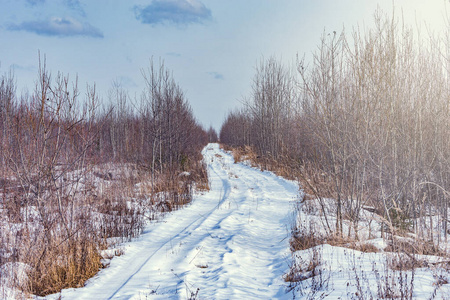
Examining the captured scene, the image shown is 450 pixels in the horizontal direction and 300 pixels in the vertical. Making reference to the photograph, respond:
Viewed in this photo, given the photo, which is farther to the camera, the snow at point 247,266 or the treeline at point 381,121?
the treeline at point 381,121

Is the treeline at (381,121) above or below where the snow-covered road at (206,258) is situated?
above

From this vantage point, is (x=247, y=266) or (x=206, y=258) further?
(x=206, y=258)

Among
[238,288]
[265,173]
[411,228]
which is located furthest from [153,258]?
[265,173]

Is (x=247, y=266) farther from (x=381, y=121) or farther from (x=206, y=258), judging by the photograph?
(x=381, y=121)

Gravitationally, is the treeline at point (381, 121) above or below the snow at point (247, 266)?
above

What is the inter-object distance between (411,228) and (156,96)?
386 inches

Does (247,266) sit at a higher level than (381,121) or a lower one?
lower

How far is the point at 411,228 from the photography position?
6438mm

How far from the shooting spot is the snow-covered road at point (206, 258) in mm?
3764

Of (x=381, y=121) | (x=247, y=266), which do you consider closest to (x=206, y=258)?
(x=247, y=266)

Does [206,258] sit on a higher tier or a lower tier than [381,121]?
lower

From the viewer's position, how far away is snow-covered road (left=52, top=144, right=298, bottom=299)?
12.3 feet

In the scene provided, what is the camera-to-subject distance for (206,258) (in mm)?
5016

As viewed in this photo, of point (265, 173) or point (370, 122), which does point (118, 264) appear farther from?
point (265, 173)
